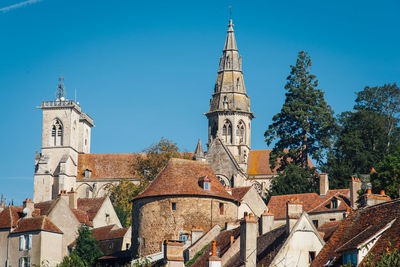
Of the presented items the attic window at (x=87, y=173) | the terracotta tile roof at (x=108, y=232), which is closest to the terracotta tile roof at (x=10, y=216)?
the terracotta tile roof at (x=108, y=232)

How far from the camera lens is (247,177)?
9425cm

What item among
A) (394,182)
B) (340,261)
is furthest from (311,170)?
(340,261)

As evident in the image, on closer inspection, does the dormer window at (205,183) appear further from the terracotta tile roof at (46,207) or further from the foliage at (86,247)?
the terracotta tile roof at (46,207)

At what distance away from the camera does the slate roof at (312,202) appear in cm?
5896

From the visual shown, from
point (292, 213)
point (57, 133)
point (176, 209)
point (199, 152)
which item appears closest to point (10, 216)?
point (176, 209)

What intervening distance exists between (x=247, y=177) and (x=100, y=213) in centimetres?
2977

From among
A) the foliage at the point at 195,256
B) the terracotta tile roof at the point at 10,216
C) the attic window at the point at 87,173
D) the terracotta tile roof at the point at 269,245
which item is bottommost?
the foliage at the point at 195,256

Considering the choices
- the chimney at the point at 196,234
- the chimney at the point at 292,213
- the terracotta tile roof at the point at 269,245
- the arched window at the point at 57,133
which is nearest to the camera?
the terracotta tile roof at the point at 269,245

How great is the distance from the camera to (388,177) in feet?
168

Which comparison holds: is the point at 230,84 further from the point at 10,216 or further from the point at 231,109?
the point at 10,216

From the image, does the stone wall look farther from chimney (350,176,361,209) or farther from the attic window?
the attic window

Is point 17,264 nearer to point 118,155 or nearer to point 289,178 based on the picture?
point 289,178

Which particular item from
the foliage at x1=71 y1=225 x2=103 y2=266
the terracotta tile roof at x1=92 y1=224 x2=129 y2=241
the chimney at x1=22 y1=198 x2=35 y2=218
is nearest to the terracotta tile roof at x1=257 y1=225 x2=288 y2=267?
the foliage at x1=71 y1=225 x2=103 y2=266

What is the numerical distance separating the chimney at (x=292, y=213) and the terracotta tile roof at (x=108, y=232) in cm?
3054
